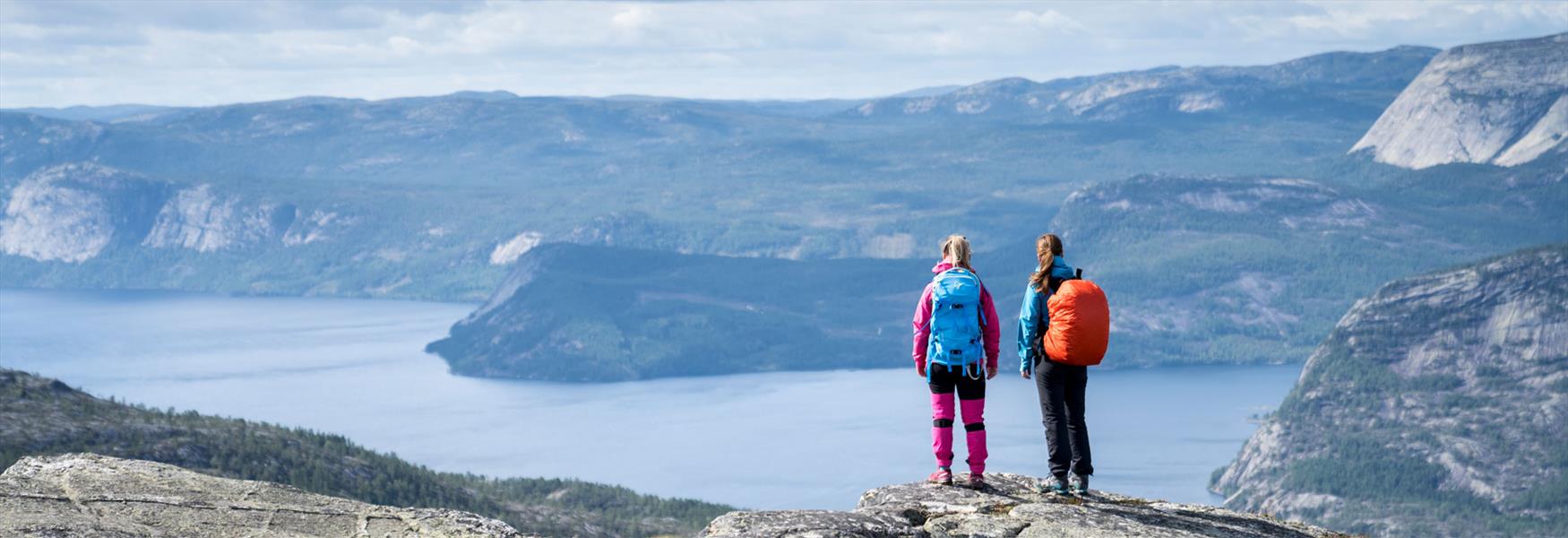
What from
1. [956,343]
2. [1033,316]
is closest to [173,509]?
[956,343]

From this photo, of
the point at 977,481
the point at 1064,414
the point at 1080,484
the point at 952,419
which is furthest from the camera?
the point at 952,419

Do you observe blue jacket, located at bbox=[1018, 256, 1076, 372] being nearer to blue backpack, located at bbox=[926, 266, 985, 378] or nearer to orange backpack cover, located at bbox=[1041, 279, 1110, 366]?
orange backpack cover, located at bbox=[1041, 279, 1110, 366]

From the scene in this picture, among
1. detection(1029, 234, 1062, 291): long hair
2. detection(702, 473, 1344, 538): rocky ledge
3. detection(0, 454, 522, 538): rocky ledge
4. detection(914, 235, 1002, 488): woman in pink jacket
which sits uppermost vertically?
detection(1029, 234, 1062, 291): long hair

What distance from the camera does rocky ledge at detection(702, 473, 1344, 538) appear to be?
84.3 feet

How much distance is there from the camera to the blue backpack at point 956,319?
95.1ft

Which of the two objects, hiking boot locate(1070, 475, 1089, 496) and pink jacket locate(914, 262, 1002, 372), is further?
hiking boot locate(1070, 475, 1089, 496)

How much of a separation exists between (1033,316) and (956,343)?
1.35 m

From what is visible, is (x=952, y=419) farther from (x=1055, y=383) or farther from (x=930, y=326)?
(x=1055, y=383)

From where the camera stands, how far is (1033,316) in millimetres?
29297

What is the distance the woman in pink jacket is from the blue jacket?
48 cm

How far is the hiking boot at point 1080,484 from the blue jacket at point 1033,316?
2.08m

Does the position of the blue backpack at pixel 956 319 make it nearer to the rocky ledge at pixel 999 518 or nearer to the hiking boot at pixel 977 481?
the hiking boot at pixel 977 481

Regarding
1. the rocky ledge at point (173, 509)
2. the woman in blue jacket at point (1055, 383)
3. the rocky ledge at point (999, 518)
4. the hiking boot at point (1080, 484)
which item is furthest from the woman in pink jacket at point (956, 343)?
the rocky ledge at point (173, 509)

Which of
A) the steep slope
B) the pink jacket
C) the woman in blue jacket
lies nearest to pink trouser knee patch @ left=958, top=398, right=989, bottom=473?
the pink jacket
